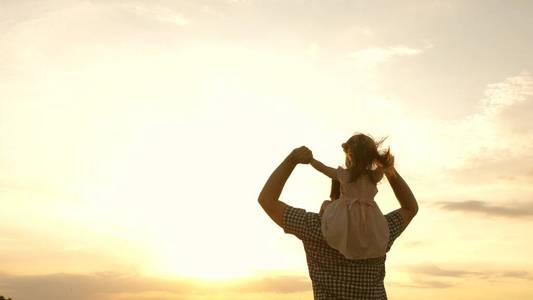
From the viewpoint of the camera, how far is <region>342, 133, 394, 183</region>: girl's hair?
6496 mm

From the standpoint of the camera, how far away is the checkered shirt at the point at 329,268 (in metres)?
6.49

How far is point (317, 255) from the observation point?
661 centimetres

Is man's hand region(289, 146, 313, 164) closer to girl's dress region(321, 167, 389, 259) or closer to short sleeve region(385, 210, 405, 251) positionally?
girl's dress region(321, 167, 389, 259)

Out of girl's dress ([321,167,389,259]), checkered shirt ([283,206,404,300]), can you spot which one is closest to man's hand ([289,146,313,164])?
girl's dress ([321,167,389,259])

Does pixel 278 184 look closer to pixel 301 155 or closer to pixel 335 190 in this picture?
pixel 301 155

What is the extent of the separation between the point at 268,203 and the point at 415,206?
1.74m

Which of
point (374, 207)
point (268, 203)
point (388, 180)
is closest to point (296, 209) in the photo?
point (268, 203)

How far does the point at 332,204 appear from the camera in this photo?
6.56 m

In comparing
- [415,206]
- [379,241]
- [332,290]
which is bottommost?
[332,290]

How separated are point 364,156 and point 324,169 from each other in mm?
393

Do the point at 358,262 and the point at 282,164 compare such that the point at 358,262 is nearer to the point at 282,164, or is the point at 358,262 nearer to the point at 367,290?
the point at 367,290

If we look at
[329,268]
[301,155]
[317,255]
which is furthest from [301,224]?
[301,155]

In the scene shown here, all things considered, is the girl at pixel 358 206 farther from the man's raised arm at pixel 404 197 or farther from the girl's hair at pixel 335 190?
the man's raised arm at pixel 404 197

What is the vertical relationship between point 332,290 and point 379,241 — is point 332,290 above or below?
below
